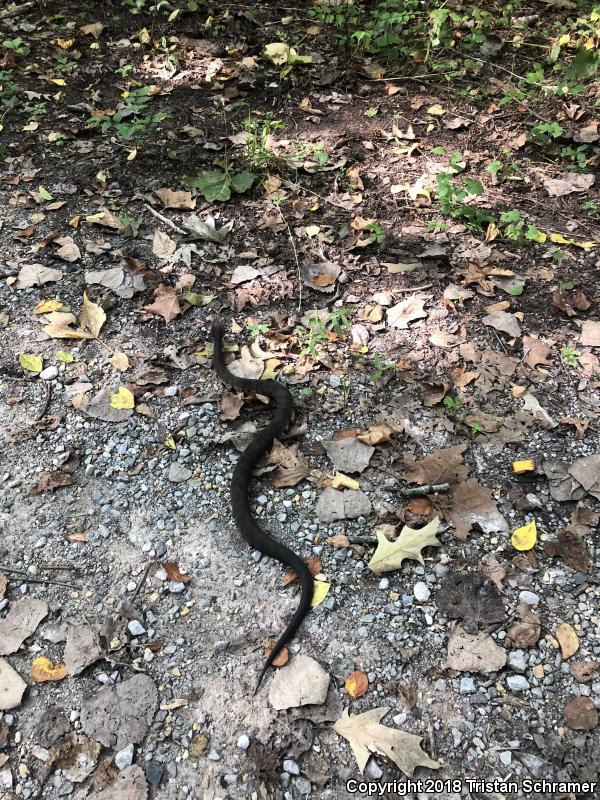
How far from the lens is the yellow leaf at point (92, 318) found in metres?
3.72

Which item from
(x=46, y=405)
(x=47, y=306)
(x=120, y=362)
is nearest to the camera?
(x=46, y=405)

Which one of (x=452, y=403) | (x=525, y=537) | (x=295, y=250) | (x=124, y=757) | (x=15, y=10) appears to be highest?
(x=15, y=10)

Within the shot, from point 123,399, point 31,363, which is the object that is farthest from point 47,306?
point 123,399

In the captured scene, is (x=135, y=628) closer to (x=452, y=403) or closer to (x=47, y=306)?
(x=452, y=403)

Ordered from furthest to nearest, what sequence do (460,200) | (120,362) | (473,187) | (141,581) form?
(460,200) < (473,187) < (120,362) < (141,581)

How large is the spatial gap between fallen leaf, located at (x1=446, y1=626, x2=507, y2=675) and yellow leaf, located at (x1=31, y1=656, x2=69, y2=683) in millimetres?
1522

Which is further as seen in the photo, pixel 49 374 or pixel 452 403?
pixel 49 374

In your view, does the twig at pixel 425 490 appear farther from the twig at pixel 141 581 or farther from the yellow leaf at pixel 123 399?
the yellow leaf at pixel 123 399

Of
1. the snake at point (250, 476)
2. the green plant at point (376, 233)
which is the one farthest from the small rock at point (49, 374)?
the green plant at point (376, 233)

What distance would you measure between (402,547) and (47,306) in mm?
2688

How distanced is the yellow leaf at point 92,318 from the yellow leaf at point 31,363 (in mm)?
357

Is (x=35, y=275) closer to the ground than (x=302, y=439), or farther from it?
farther from it

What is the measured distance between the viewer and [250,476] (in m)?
3.03

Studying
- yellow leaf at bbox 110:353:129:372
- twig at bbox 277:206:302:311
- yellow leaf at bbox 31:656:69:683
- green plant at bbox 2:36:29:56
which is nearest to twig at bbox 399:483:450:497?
twig at bbox 277:206:302:311
